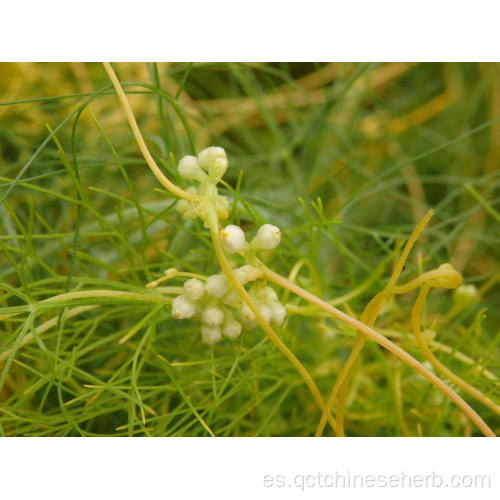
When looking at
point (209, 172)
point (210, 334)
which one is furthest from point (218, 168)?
point (210, 334)

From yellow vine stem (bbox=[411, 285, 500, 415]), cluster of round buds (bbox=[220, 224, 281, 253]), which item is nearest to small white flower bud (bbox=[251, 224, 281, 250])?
cluster of round buds (bbox=[220, 224, 281, 253])

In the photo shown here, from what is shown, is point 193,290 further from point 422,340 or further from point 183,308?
point 422,340

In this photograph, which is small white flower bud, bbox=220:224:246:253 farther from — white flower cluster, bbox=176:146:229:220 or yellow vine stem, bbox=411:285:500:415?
yellow vine stem, bbox=411:285:500:415

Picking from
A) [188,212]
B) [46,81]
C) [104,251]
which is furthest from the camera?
[46,81]

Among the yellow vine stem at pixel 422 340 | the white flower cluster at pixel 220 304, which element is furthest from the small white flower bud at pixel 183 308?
the yellow vine stem at pixel 422 340
